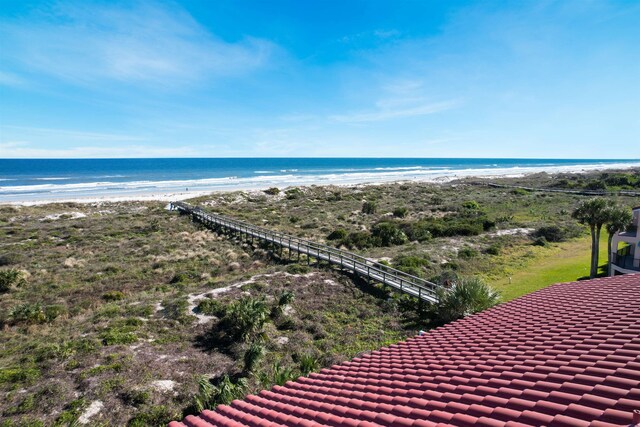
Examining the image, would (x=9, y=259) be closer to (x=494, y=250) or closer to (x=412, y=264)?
(x=412, y=264)

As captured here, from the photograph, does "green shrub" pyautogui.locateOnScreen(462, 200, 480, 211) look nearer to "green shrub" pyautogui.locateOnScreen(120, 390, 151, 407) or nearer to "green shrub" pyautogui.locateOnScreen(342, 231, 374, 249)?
"green shrub" pyautogui.locateOnScreen(342, 231, 374, 249)

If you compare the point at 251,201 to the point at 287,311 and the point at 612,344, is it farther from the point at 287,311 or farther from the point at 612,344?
the point at 612,344

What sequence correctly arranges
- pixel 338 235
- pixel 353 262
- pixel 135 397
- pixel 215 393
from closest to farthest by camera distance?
pixel 135 397
pixel 215 393
pixel 353 262
pixel 338 235

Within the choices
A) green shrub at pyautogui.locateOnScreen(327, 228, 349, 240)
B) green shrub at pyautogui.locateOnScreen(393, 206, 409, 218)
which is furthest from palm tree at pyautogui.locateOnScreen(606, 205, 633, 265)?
green shrub at pyautogui.locateOnScreen(393, 206, 409, 218)

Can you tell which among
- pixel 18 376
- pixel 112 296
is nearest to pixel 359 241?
pixel 112 296

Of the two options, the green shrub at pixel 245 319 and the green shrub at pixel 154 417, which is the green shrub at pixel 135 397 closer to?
the green shrub at pixel 154 417

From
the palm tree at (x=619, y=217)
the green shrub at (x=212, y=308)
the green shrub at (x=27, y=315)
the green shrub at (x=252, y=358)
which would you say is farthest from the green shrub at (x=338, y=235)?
the green shrub at (x=27, y=315)
